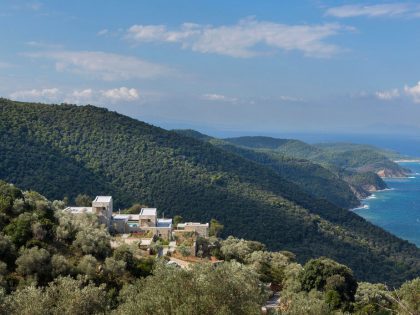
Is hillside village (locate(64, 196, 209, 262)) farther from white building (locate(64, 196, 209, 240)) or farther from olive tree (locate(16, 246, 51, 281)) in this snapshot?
olive tree (locate(16, 246, 51, 281))

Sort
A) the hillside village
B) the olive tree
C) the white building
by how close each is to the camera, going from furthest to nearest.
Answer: the white building → the hillside village → the olive tree

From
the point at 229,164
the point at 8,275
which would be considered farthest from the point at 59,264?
the point at 229,164

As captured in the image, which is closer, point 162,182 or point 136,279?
point 136,279

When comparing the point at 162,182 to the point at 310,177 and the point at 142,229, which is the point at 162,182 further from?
the point at 310,177

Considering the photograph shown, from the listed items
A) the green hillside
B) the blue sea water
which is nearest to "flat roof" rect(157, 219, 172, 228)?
the blue sea water

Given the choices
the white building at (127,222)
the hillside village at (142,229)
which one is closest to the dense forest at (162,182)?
the white building at (127,222)

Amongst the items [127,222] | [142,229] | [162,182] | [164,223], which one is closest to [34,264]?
[142,229]

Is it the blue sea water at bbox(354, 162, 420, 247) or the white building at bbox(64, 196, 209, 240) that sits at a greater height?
the white building at bbox(64, 196, 209, 240)

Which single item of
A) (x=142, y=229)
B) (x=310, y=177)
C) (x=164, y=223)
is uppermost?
(x=164, y=223)
